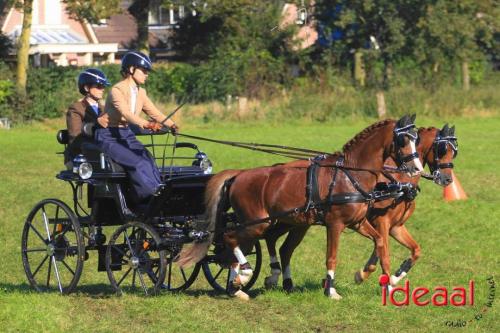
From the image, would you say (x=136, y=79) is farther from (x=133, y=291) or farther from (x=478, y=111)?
(x=478, y=111)

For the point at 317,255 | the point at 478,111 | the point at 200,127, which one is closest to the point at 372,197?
the point at 317,255

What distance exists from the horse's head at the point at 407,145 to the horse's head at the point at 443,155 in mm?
521

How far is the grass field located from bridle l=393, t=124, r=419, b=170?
129 cm

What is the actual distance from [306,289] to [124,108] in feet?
8.22

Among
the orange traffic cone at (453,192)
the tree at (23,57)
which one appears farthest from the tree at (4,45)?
the orange traffic cone at (453,192)

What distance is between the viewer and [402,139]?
1048 cm

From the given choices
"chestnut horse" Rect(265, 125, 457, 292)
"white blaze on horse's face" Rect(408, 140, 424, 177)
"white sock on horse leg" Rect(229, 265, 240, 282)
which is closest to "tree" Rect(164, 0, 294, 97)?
"chestnut horse" Rect(265, 125, 457, 292)

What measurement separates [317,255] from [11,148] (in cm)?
1717

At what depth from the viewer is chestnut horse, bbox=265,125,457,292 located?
36.1ft

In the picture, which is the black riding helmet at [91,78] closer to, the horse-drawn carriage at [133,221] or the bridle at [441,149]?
the horse-drawn carriage at [133,221]

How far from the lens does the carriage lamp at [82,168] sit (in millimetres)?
10758

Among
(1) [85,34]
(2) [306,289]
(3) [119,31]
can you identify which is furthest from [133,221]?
(3) [119,31]

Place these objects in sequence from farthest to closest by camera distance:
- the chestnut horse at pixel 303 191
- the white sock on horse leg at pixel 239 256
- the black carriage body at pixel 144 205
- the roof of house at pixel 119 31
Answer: the roof of house at pixel 119 31 → the black carriage body at pixel 144 205 → the white sock on horse leg at pixel 239 256 → the chestnut horse at pixel 303 191

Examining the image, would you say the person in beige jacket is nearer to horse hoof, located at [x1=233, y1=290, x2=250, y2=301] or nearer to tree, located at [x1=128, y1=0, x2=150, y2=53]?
horse hoof, located at [x1=233, y1=290, x2=250, y2=301]
